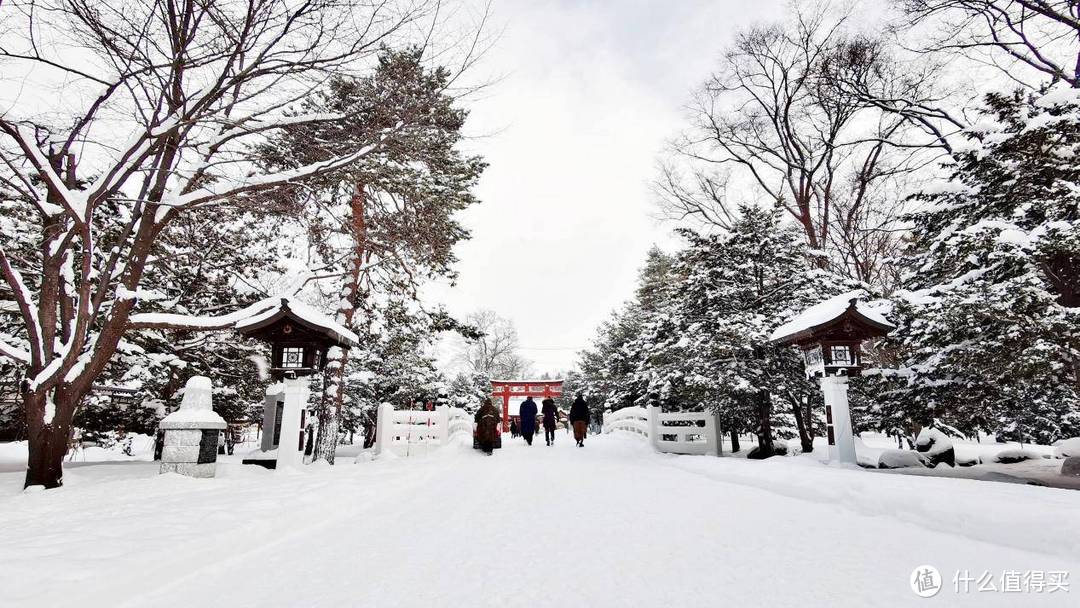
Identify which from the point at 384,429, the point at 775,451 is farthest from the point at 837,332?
the point at 384,429

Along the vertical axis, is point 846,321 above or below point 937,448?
above

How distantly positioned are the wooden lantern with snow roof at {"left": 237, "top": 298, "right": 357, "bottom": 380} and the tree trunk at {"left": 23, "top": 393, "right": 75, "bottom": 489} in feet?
8.07

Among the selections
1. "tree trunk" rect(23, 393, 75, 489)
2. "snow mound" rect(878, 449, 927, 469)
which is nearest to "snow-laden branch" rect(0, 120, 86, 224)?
"tree trunk" rect(23, 393, 75, 489)

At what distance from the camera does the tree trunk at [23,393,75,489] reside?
5.89 meters

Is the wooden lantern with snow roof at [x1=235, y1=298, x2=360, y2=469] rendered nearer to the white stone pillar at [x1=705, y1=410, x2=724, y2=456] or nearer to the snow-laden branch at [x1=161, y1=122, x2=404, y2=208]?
the snow-laden branch at [x1=161, y1=122, x2=404, y2=208]

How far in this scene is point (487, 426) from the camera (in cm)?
1169

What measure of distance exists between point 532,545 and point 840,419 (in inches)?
258

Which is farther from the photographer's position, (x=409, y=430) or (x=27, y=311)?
(x=409, y=430)

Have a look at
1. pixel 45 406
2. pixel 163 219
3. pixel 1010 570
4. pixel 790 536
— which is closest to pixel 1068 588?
pixel 1010 570

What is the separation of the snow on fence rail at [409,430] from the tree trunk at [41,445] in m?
5.33

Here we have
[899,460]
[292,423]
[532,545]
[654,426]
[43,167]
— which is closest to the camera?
[532,545]

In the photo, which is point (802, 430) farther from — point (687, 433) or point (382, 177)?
point (382, 177)

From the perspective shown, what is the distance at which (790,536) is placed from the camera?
3090 mm

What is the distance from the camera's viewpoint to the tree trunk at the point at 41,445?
19.3 feet
